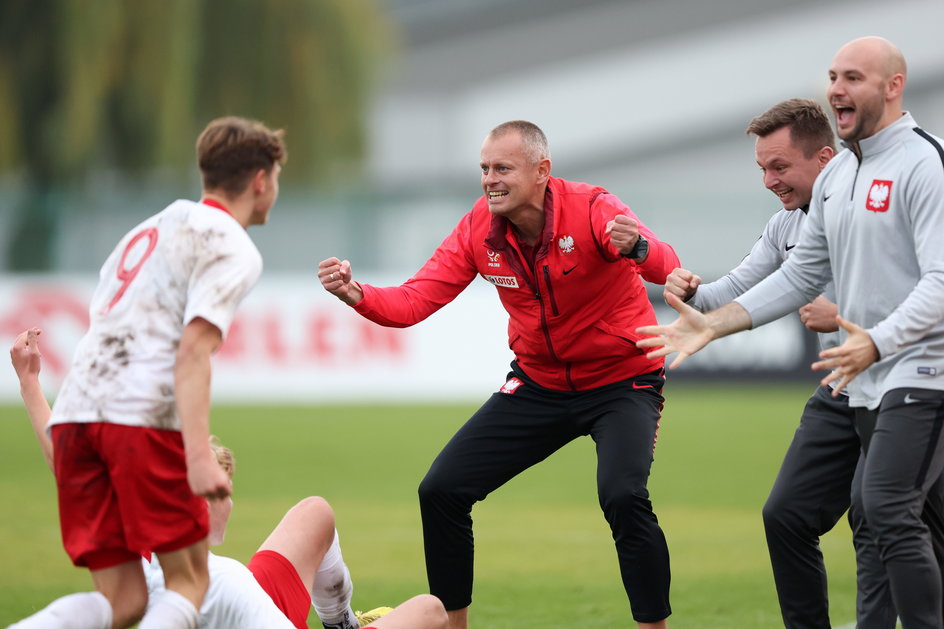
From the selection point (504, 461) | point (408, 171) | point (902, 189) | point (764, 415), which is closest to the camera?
point (902, 189)

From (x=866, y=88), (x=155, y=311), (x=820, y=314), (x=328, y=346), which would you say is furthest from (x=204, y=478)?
(x=328, y=346)

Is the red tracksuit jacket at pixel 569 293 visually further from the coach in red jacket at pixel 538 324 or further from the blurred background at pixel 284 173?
the blurred background at pixel 284 173

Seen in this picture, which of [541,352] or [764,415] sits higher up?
[541,352]

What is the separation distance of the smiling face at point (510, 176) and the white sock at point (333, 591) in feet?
5.93

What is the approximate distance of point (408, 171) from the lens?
41125 millimetres

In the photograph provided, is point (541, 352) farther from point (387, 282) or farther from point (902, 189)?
point (387, 282)

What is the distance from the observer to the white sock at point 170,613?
14.6 ft

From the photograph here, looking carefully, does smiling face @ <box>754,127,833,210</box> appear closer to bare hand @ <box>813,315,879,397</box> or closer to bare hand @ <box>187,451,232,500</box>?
bare hand @ <box>813,315,879,397</box>

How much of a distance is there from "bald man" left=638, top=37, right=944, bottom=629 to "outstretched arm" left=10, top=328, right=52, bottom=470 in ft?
8.09

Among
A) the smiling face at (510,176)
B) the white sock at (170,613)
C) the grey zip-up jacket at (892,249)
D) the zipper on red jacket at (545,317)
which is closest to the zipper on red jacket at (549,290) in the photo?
the zipper on red jacket at (545,317)

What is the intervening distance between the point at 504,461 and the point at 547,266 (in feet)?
3.21

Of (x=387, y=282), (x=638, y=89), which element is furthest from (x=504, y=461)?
(x=638, y=89)

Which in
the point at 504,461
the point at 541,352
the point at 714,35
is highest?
the point at 714,35

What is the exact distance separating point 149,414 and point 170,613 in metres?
0.69
